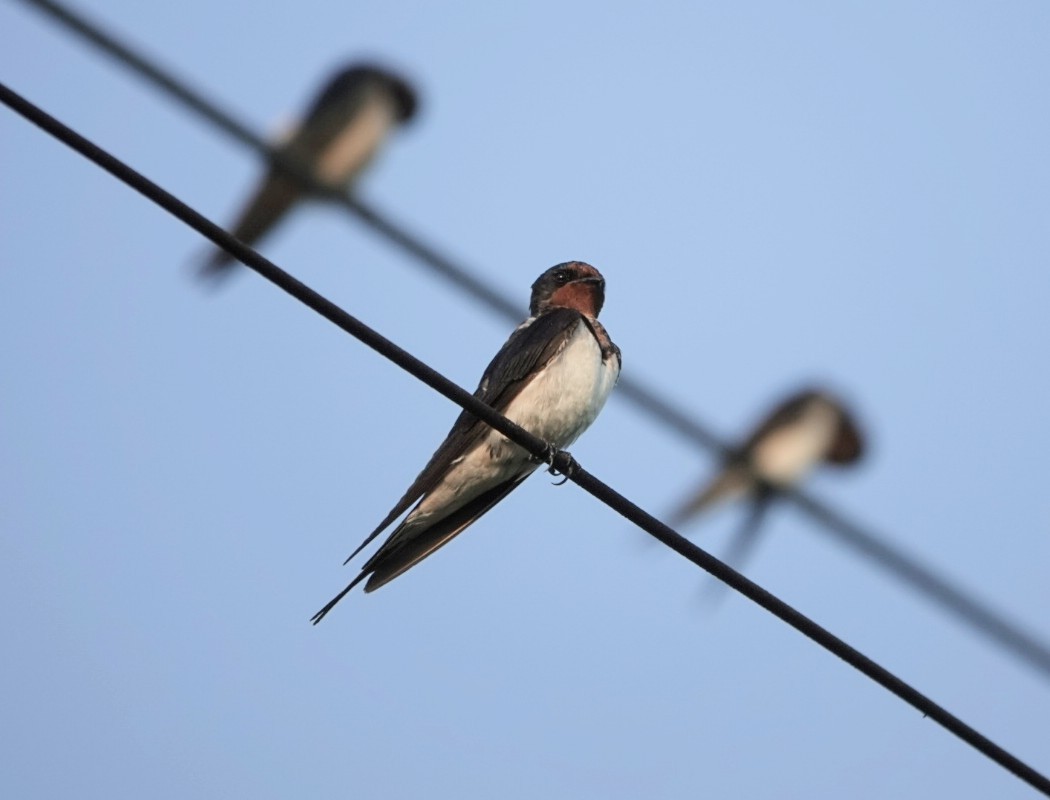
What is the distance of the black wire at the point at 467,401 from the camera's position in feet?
9.61

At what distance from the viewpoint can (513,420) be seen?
515 cm

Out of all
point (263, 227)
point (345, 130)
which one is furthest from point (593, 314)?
point (345, 130)

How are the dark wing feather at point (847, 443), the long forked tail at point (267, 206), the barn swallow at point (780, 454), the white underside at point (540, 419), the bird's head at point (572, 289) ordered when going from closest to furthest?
the white underside at point (540, 419)
the bird's head at point (572, 289)
the long forked tail at point (267, 206)
the barn swallow at point (780, 454)
the dark wing feather at point (847, 443)

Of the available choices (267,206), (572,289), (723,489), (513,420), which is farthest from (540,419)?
(723,489)

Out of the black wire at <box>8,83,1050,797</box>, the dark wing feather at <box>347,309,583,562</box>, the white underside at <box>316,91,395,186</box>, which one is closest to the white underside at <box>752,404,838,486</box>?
the white underside at <box>316,91,395,186</box>

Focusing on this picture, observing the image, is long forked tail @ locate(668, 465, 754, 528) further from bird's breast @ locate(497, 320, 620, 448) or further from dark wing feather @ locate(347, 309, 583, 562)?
bird's breast @ locate(497, 320, 620, 448)

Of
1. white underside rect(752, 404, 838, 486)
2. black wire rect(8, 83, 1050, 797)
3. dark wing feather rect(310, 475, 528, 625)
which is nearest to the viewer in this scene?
black wire rect(8, 83, 1050, 797)

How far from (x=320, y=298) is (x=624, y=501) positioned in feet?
2.61

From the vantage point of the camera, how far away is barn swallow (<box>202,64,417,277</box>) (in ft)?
21.4

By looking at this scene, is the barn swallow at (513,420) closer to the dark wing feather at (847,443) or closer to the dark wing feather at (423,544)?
the dark wing feather at (423,544)

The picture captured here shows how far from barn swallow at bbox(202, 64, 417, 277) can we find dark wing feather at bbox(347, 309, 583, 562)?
0.98m

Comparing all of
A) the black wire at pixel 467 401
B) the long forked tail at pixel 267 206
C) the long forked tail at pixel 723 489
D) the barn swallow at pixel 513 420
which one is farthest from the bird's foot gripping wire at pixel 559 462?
the long forked tail at pixel 723 489

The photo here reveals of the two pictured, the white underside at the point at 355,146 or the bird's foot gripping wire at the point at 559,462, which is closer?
the bird's foot gripping wire at the point at 559,462

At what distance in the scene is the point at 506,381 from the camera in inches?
208
